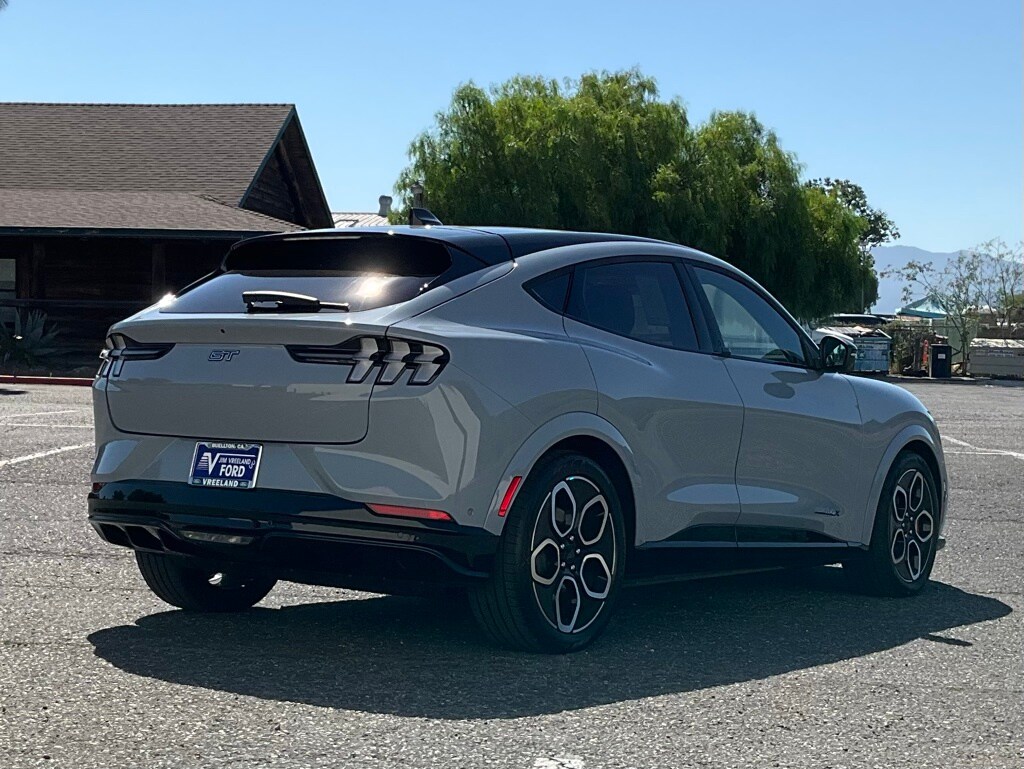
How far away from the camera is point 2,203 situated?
1272 inches

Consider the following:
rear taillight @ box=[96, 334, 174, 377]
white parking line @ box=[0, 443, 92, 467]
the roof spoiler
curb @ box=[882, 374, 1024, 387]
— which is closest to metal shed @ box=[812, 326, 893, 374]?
curb @ box=[882, 374, 1024, 387]

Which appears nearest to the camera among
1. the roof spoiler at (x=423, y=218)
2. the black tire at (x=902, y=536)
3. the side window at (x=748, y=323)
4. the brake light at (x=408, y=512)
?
the brake light at (x=408, y=512)

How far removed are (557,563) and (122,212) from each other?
89.4 ft

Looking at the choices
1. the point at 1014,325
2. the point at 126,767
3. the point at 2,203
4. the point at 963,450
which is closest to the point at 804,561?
the point at 126,767

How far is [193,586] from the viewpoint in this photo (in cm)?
660

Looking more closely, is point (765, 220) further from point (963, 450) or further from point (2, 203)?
point (963, 450)

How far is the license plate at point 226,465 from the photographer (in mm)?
5621

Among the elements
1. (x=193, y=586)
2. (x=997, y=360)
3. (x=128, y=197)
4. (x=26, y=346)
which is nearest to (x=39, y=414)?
(x=193, y=586)

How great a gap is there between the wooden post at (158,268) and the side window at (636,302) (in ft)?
86.2

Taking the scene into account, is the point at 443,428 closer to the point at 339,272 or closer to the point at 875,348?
the point at 339,272

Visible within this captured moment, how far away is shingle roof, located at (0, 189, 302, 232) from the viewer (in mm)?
29906

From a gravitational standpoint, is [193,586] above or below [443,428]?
below

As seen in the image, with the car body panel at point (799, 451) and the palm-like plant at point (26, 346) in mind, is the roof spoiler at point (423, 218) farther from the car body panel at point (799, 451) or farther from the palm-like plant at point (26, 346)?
the palm-like plant at point (26, 346)

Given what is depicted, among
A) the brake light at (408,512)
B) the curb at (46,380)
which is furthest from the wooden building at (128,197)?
the brake light at (408,512)
